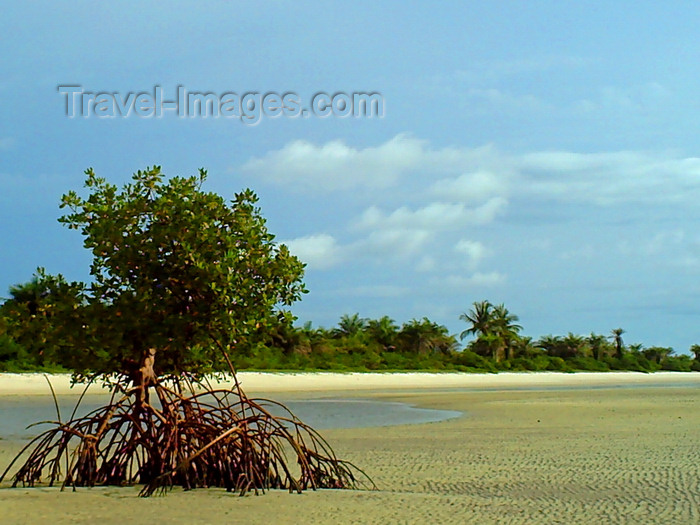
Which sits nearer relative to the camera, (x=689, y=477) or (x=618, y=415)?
(x=689, y=477)

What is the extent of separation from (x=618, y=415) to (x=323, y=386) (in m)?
25.3

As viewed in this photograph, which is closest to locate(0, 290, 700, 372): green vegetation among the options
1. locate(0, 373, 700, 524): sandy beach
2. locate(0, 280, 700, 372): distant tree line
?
locate(0, 280, 700, 372): distant tree line

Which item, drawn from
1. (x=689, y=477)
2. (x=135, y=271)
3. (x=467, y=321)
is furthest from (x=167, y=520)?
(x=467, y=321)

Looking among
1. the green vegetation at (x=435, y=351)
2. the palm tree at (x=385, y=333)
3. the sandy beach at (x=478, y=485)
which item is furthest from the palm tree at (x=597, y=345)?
the sandy beach at (x=478, y=485)

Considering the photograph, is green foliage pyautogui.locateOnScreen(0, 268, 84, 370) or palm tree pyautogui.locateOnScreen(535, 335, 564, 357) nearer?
green foliage pyautogui.locateOnScreen(0, 268, 84, 370)

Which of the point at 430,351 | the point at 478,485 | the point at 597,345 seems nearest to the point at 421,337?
the point at 430,351

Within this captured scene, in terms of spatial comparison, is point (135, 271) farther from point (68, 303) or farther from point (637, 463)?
point (637, 463)

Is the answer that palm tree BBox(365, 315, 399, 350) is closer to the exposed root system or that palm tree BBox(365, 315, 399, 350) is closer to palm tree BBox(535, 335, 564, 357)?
palm tree BBox(535, 335, 564, 357)

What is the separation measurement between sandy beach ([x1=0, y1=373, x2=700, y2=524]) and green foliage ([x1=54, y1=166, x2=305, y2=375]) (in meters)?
1.72

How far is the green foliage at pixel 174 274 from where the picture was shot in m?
9.42

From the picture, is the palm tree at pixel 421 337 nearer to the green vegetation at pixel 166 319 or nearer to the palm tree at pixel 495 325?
the palm tree at pixel 495 325

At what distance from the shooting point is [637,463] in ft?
42.2

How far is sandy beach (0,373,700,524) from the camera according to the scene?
326 inches

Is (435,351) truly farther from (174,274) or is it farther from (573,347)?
(174,274)
